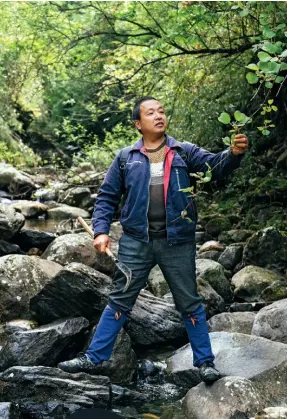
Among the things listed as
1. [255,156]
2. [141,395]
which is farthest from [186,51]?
[141,395]

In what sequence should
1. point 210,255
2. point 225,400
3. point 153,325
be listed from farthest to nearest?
point 210,255, point 153,325, point 225,400

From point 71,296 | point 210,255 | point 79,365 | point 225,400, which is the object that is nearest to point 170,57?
point 210,255

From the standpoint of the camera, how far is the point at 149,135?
4180 millimetres

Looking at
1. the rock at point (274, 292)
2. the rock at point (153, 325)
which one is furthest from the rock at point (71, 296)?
the rock at point (274, 292)

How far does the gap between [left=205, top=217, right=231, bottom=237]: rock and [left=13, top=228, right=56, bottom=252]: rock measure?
3067 mm

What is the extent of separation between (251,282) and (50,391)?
3.68 meters

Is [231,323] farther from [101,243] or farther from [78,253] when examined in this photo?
[78,253]

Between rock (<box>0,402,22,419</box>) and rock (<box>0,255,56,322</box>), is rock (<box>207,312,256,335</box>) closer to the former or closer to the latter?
rock (<box>0,255,56,322</box>)

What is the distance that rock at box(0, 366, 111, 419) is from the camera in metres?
4.14

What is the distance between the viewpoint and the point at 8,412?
3885 millimetres

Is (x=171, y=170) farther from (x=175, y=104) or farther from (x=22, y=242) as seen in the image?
(x=175, y=104)

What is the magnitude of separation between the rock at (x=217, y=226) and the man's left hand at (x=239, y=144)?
706 cm

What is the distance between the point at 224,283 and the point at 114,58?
5071mm

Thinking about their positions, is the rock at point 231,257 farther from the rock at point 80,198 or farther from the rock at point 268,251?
the rock at point 80,198
